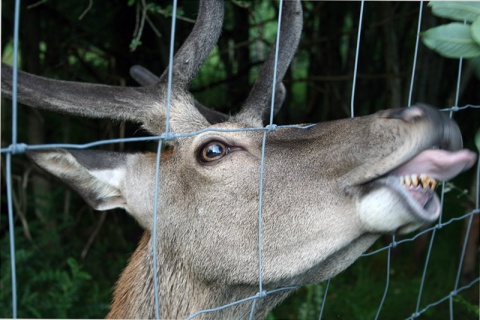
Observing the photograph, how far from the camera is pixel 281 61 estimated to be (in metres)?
3.38

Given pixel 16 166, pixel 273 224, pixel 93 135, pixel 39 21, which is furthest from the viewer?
pixel 93 135

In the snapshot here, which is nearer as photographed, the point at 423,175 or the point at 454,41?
the point at 454,41

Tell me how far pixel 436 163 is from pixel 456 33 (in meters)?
0.46

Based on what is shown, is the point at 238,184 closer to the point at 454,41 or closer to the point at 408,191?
the point at 408,191

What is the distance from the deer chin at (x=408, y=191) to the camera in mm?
2420

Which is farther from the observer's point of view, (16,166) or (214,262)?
(16,166)

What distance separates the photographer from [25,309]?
4.57 m

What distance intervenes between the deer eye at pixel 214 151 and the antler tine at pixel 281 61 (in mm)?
537

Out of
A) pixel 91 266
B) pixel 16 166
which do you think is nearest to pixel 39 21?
pixel 16 166

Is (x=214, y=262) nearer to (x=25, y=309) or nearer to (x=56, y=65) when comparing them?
(x=25, y=309)

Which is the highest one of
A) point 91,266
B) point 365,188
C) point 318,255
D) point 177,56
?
point 177,56

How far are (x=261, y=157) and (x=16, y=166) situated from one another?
13.4 feet

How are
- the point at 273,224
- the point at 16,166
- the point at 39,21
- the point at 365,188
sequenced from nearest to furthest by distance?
the point at 365,188 < the point at 273,224 < the point at 39,21 < the point at 16,166

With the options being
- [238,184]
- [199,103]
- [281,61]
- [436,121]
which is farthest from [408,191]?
[199,103]
